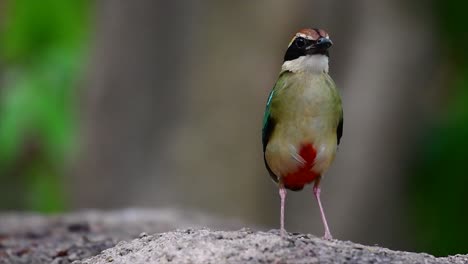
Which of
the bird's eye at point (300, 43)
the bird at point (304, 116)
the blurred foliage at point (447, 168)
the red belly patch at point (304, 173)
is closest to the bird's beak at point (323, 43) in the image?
the bird at point (304, 116)

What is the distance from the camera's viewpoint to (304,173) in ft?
20.2

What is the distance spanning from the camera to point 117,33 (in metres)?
14.8

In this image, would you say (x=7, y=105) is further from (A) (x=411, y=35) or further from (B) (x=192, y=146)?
(A) (x=411, y=35)

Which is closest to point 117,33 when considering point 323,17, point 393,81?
point 323,17

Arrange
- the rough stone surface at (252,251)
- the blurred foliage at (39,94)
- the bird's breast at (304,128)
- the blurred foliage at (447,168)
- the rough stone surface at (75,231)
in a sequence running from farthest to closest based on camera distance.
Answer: the blurred foliage at (39,94) → the blurred foliage at (447,168) → the rough stone surface at (75,231) → the bird's breast at (304,128) → the rough stone surface at (252,251)

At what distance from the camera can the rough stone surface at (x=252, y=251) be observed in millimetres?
4938

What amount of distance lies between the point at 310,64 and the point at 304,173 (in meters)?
0.62

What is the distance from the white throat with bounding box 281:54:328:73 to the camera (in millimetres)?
6117

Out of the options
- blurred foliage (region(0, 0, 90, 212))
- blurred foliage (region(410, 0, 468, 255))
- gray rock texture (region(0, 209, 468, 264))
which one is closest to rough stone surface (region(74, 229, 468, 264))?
gray rock texture (region(0, 209, 468, 264))

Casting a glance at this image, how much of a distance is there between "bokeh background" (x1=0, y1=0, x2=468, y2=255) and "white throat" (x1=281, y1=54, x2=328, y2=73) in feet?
24.7

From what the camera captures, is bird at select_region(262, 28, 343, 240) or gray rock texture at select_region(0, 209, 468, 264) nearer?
gray rock texture at select_region(0, 209, 468, 264)

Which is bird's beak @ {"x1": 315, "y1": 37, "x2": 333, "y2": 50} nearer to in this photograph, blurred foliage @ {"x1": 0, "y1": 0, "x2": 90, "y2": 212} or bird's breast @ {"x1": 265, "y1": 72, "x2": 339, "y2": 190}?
bird's breast @ {"x1": 265, "y1": 72, "x2": 339, "y2": 190}

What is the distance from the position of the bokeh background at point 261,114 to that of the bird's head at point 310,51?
753 centimetres

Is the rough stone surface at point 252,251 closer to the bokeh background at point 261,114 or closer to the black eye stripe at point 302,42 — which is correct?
the black eye stripe at point 302,42
